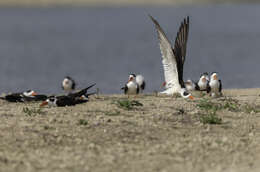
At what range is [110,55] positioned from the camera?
84.6 feet

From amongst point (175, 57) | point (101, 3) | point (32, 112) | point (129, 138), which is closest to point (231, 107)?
point (175, 57)

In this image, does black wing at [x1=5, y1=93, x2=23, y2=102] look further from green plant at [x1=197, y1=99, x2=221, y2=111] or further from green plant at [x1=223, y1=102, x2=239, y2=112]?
green plant at [x1=223, y1=102, x2=239, y2=112]

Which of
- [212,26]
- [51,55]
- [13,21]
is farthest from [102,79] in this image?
[13,21]

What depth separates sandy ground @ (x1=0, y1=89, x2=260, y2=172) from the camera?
5.74m

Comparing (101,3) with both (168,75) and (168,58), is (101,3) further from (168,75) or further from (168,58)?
(168,58)

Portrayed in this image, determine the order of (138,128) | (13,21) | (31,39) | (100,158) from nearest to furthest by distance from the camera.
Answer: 1. (100,158)
2. (138,128)
3. (31,39)
4. (13,21)

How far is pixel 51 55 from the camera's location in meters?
26.0

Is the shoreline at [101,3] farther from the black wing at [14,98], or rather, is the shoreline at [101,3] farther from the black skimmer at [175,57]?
the black skimmer at [175,57]

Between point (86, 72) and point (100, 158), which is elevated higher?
point (86, 72)

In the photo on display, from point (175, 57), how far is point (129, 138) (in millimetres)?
3142

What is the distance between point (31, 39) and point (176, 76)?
25313 millimetres

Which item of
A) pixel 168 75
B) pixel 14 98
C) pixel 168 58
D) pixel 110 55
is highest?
pixel 110 55

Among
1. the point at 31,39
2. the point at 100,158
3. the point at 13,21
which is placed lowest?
the point at 100,158

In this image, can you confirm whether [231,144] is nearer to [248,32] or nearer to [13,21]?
[248,32]
